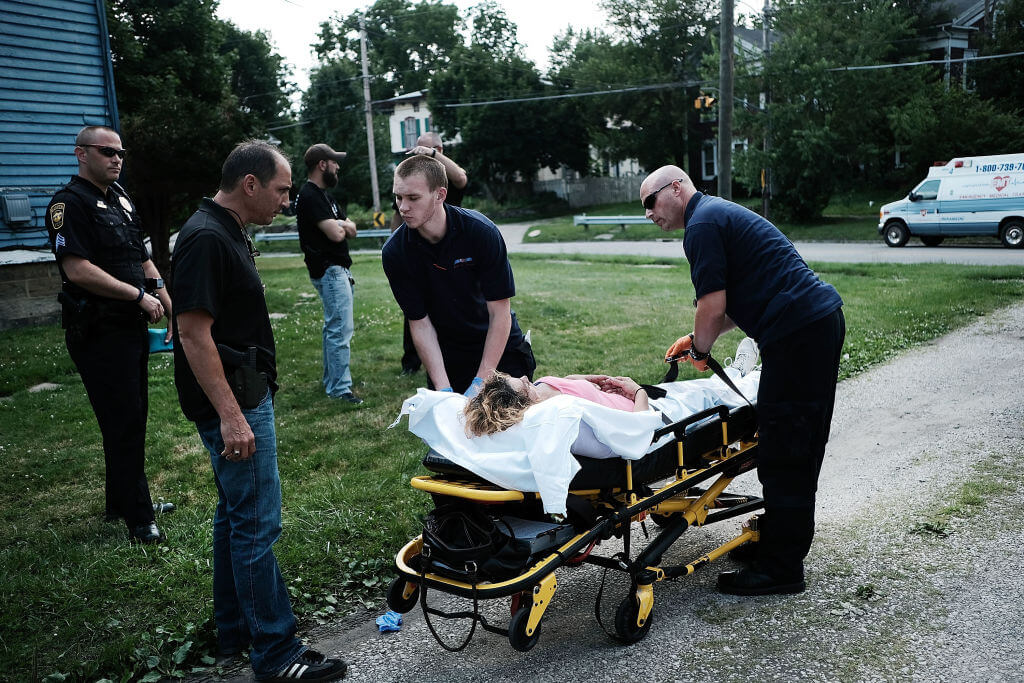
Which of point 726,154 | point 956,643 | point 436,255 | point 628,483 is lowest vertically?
point 956,643

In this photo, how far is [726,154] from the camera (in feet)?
54.1

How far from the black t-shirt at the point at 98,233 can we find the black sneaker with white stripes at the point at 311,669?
247cm

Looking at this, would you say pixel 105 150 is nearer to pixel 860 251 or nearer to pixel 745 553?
pixel 745 553

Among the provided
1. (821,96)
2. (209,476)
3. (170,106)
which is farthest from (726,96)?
(209,476)

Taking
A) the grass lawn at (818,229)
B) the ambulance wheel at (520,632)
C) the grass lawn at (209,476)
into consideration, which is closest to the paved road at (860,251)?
the grass lawn at (818,229)

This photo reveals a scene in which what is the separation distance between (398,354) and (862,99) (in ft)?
81.0

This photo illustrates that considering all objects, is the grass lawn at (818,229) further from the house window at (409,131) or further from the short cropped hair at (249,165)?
the short cropped hair at (249,165)

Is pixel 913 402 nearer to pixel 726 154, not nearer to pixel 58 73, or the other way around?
pixel 726 154

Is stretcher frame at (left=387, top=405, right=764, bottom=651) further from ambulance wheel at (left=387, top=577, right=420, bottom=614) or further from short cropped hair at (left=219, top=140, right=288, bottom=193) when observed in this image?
short cropped hair at (left=219, top=140, right=288, bottom=193)

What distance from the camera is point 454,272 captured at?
4.62m

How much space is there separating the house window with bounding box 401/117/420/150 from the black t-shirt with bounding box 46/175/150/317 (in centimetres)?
5229

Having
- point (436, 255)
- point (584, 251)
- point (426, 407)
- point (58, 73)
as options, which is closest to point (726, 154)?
point (584, 251)

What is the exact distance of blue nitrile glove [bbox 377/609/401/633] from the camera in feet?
12.9

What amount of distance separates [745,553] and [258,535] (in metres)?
2.66
